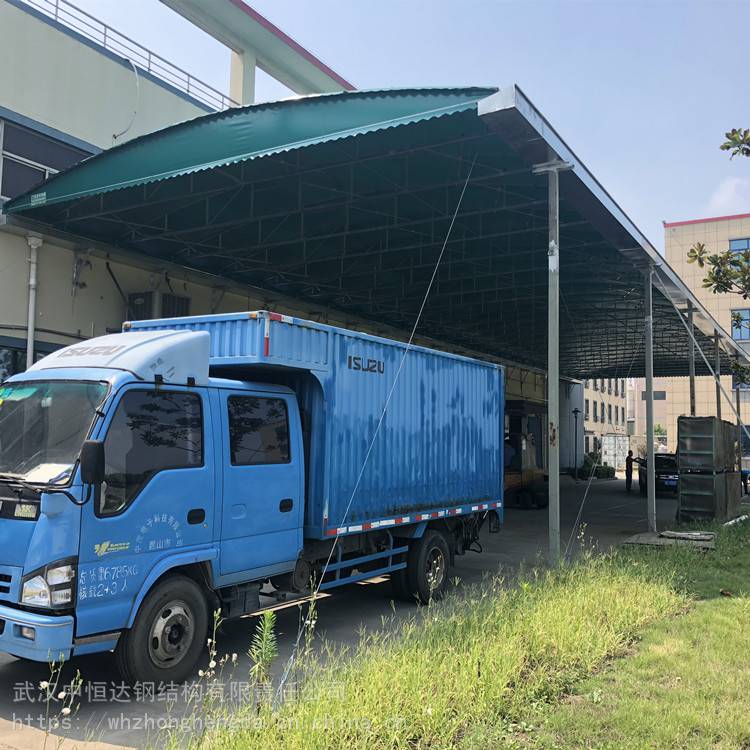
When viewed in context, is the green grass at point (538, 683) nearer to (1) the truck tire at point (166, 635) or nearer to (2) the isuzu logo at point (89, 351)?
(1) the truck tire at point (166, 635)

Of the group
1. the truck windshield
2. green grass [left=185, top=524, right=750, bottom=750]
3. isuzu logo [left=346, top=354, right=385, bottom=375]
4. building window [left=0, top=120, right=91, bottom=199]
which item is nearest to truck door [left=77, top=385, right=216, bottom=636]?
the truck windshield

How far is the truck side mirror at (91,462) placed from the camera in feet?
16.0

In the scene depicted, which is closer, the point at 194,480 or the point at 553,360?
the point at 194,480

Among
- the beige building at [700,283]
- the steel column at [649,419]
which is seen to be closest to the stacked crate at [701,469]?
the steel column at [649,419]

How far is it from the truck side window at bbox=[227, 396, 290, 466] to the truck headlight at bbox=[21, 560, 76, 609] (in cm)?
181

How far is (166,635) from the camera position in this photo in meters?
5.59

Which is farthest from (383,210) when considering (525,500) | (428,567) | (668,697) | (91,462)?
(525,500)

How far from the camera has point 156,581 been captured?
555 cm

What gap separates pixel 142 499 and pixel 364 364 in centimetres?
322

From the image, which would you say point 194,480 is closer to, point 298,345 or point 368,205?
point 298,345

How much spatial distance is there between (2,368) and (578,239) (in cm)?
1124

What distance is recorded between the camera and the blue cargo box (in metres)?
6.84

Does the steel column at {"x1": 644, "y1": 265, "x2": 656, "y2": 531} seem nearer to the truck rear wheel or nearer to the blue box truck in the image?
the truck rear wheel

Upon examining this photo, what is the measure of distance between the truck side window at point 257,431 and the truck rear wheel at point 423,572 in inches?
110
